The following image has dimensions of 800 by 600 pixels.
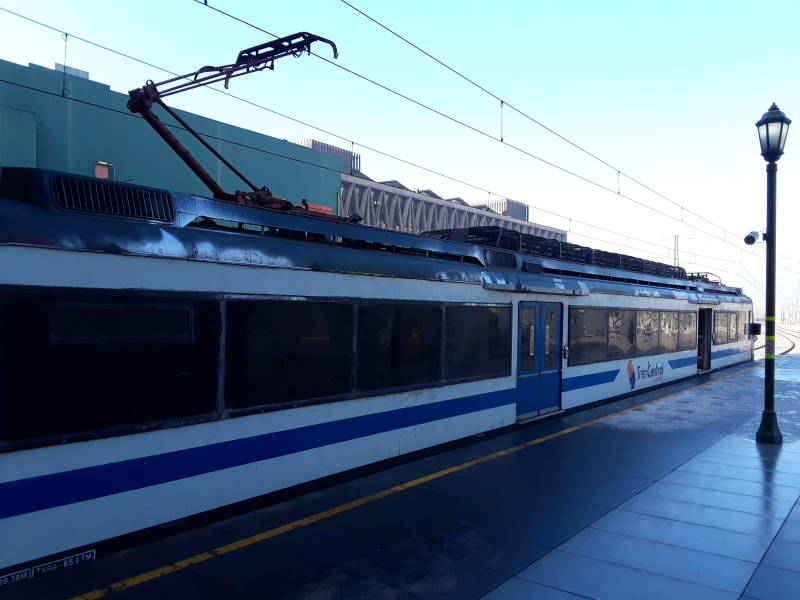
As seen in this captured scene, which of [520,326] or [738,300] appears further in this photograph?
[738,300]

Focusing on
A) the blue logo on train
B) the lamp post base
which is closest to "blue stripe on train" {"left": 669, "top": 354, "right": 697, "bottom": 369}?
the blue logo on train

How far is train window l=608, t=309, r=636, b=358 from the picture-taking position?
12383 millimetres

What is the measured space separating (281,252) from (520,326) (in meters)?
5.06

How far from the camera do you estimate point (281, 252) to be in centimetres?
564

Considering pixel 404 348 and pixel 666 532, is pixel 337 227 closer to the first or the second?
pixel 404 348

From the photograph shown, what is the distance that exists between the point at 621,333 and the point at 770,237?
3.91m

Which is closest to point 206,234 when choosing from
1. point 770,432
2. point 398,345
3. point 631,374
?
point 398,345

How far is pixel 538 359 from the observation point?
32.9 feet

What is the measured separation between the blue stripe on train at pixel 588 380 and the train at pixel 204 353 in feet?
7.49

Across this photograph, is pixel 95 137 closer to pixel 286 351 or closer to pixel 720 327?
pixel 286 351

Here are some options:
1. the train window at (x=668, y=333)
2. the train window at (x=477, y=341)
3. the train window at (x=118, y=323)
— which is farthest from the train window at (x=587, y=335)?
the train window at (x=118, y=323)

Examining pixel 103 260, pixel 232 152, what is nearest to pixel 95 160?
pixel 232 152

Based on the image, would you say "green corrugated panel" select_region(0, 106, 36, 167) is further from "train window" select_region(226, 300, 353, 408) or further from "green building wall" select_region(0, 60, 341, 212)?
"train window" select_region(226, 300, 353, 408)

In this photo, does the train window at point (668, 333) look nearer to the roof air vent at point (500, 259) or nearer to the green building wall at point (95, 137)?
the roof air vent at point (500, 259)
